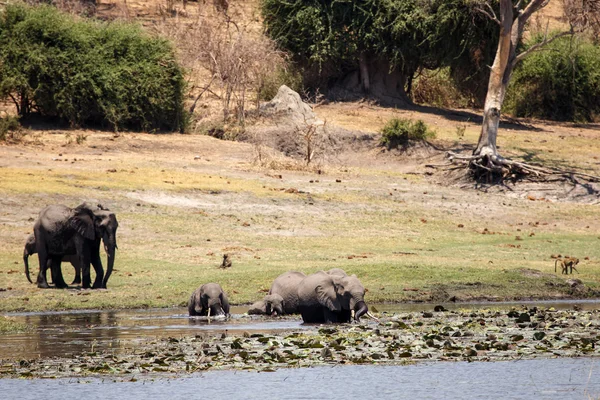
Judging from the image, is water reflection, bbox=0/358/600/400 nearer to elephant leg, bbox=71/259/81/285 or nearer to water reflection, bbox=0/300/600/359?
water reflection, bbox=0/300/600/359

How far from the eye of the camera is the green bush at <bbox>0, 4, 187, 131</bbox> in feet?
144

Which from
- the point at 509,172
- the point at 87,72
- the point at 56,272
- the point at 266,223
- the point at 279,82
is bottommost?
the point at 56,272

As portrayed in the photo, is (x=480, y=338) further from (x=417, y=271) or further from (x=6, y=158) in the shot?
(x=6, y=158)

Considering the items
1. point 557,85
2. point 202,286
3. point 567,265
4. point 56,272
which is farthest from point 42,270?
point 557,85

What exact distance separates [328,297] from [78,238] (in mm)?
6674

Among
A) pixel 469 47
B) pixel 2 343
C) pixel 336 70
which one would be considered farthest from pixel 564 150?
pixel 2 343

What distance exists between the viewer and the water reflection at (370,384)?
41.8ft

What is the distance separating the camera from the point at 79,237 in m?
22.6

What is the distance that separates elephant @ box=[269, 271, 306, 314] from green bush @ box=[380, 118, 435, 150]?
88.4 ft

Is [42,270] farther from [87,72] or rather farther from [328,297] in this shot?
[87,72]

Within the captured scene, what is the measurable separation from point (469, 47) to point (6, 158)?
21.8m

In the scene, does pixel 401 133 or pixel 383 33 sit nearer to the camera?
pixel 401 133

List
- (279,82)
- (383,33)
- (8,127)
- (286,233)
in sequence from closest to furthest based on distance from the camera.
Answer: (286,233) < (8,127) < (383,33) < (279,82)

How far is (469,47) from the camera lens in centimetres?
5031
